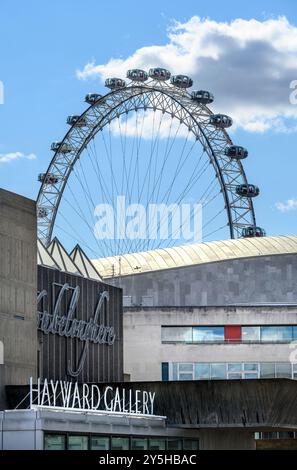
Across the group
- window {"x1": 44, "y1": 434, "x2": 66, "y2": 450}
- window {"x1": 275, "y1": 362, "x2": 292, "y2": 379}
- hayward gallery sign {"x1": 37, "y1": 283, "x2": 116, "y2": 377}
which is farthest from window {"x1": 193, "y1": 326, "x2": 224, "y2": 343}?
window {"x1": 44, "y1": 434, "x2": 66, "y2": 450}

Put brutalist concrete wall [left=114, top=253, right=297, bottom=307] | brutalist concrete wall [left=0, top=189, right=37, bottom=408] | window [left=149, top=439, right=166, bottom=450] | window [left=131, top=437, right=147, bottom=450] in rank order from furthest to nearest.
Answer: brutalist concrete wall [left=114, top=253, right=297, bottom=307]
brutalist concrete wall [left=0, top=189, right=37, bottom=408]
window [left=149, top=439, right=166, bottom=450]
window [left=131, top=437, right=147, bottom=450]

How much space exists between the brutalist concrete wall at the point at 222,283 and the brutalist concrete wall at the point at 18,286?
1652 inches

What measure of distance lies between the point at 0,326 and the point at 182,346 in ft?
111

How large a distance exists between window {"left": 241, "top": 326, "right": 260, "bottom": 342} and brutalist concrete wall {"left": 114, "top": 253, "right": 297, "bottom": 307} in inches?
509

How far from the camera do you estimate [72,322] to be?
67.3m

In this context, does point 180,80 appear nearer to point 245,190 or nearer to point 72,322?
point 245,190

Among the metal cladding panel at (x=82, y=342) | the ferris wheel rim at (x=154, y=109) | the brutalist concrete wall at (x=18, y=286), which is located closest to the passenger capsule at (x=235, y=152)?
the ferris wheel rim at (x=154, y=109)

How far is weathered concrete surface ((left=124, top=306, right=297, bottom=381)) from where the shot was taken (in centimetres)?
8931

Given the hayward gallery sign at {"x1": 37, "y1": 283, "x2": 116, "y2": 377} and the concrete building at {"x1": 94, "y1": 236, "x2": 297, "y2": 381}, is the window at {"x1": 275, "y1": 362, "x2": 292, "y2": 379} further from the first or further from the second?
the hayward gallery sign at {"x1": 37, "y1": 283, "x2": 116, "y2": 377}

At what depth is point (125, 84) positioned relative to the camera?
136 metres

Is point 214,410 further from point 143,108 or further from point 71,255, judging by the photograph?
point 143,108
